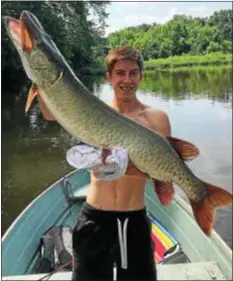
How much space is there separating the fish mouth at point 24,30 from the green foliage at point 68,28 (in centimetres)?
1344

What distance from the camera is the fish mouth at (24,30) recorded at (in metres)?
1.23

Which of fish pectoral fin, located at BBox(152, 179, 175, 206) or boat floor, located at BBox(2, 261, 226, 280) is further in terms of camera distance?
boat floor, located at BBox(2, 261, 226, 280)

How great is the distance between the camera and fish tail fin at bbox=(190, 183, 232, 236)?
1.61 m

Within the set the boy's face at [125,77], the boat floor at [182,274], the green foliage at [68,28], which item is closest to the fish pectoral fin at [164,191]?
the boy's face at [125,77]

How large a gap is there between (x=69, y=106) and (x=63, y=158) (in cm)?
819

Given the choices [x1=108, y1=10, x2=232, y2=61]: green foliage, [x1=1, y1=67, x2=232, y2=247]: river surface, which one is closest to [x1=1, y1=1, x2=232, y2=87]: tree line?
[x1=108, y1=10, x2=232, y2=61]: green foliage

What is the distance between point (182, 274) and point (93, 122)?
1417 mm

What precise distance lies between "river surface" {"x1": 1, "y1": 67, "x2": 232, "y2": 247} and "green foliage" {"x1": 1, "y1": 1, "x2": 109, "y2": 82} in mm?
2217

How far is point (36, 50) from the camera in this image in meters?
1.30

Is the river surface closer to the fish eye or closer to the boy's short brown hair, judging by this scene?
the boy's short brown hair

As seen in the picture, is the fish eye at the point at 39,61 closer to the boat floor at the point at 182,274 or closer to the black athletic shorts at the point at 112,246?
the black athletic shorts at the point at 112,246

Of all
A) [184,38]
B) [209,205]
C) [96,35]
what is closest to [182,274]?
[209,205]

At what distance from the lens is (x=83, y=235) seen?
6.32ft

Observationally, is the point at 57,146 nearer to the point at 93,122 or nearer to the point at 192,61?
the point at 93,122
